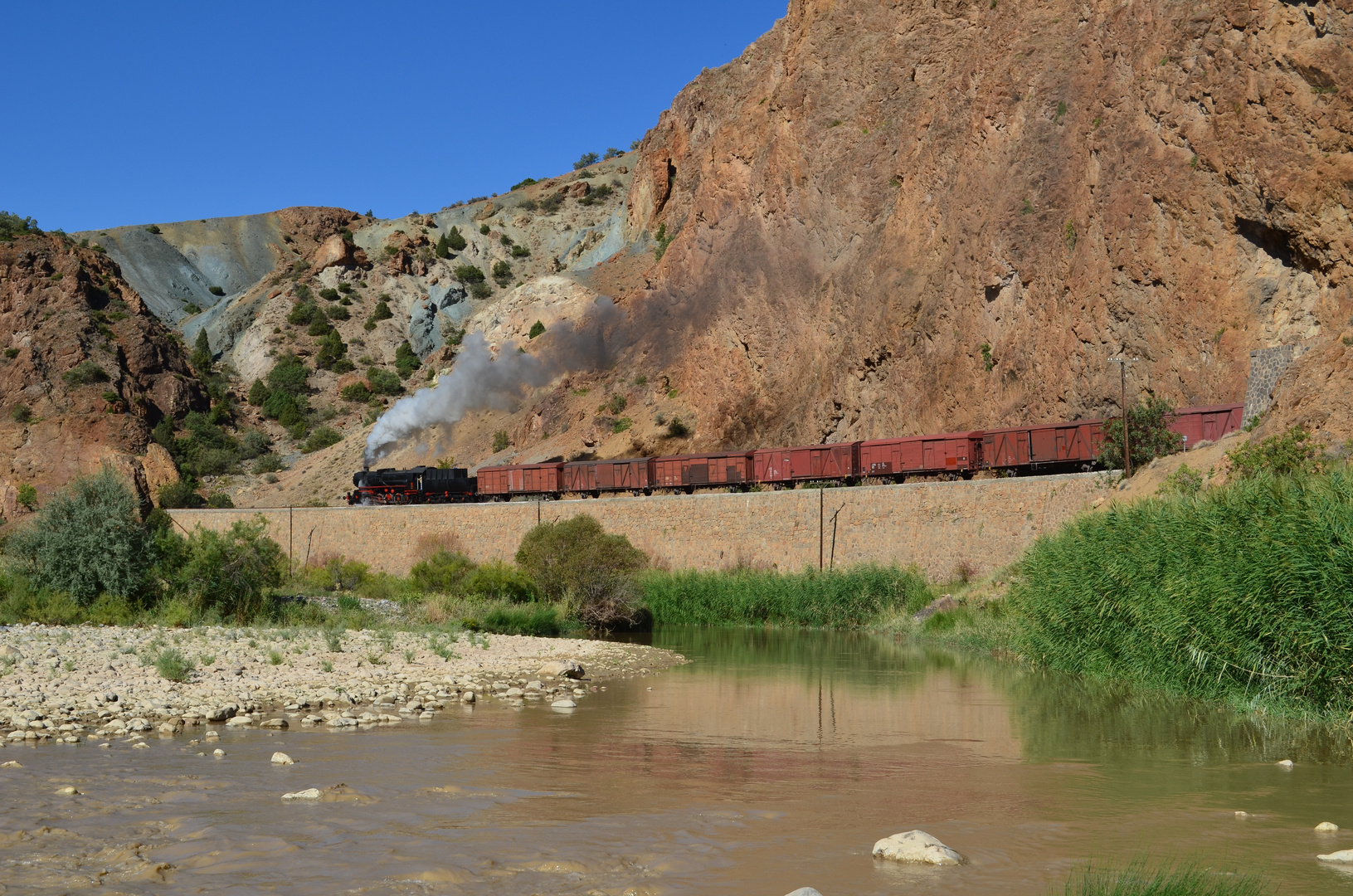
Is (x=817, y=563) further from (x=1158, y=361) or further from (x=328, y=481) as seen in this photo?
(x=328, y=481)

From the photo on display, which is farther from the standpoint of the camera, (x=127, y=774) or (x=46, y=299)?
(x=46, y=299)

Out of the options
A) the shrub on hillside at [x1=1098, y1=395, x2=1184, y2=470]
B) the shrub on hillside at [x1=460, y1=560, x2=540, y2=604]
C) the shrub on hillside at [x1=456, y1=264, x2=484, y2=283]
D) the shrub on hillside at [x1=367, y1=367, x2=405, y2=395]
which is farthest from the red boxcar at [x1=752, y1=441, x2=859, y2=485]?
the shrub on hillside at [x1=456, y1=264, x2=484, y2=283]

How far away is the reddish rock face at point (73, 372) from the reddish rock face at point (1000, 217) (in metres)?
31.5

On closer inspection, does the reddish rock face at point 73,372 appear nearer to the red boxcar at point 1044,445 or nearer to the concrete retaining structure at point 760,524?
the concrete retaining structure at point 760,524

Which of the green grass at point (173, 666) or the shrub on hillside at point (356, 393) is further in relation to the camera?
the shrub on hillside at point (356, 393)

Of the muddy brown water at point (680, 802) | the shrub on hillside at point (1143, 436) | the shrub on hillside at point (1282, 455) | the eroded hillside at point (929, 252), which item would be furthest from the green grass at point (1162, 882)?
the shrub on hillside at point (1143, 436)

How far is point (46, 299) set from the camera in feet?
250

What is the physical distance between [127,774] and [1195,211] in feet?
124

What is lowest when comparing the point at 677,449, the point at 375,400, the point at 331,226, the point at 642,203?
the point at 677,449

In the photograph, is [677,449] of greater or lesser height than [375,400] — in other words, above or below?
below

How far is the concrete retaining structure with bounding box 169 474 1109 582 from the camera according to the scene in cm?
3494

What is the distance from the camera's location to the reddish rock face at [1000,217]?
37.3 m

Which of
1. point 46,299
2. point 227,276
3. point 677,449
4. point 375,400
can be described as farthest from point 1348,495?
point 227,276

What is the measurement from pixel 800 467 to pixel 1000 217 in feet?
43.5
